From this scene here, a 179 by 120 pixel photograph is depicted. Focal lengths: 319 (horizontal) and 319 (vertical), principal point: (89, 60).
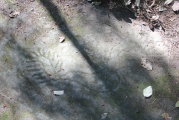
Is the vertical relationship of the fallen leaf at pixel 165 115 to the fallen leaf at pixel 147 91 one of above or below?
below

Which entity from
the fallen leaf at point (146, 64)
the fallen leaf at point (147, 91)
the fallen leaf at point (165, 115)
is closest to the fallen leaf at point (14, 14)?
the fallen leaf at point (146, 64)

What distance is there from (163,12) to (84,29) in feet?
3.23

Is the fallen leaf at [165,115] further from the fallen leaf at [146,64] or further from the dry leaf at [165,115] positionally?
the fallen leaf at [146,64]

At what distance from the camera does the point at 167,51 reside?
3.74 meters

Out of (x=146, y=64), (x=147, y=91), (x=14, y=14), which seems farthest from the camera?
(x=14, y=14)

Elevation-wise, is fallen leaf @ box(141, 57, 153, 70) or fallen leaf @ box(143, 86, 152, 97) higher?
fallen leaf @ box(141, 57, 153, 70)

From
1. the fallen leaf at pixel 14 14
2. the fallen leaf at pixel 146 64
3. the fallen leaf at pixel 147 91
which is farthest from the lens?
the fallen leaf at pixel 14 14

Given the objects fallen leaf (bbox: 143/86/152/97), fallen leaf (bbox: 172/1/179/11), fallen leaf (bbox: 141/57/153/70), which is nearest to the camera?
fallen leaf (bbox: 143/86/152/97)

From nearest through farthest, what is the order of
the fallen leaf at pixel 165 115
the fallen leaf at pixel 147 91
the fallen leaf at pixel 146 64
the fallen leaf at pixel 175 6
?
1. the fallen leaf at pixel 165 115
2. the fallen leaf at pixel 147 91
3. the fallen leaf at pixel 146 64
4. the fallen leaf at pixel 175 6

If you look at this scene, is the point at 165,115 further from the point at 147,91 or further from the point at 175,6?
the point at 175,6

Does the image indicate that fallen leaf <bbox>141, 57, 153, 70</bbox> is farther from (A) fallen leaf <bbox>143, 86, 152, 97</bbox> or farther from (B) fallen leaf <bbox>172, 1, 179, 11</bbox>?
(B) fallen leaf <bbox>172, 1, 179, 11</bbox>

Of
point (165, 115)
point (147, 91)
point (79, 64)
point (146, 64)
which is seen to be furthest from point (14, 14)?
point (165, 115)

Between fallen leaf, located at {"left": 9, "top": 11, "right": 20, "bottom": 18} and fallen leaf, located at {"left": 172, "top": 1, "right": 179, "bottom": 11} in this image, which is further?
fallen leaf, located at {"left": 9, "top": 11, "right": 20, "bottom": 18}

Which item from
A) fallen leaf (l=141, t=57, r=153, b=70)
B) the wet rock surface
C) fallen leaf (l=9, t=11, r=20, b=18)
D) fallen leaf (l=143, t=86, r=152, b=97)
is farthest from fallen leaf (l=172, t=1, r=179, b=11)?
fallen leaf (l=9, t=11, r=20, b=18)
